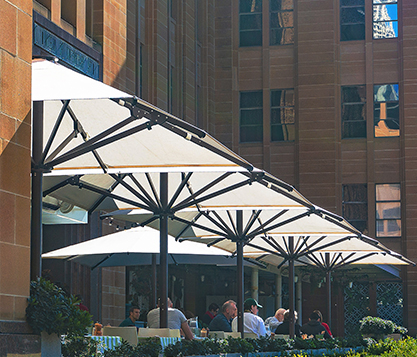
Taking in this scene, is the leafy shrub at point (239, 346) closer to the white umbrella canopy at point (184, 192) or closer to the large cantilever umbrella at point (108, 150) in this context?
the large cantilever umbrella at point (108, 150)

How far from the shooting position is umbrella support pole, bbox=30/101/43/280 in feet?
23.5

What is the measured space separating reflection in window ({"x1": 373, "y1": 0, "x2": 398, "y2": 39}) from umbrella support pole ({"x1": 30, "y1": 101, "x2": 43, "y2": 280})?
27596mm

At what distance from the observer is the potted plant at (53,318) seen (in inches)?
242

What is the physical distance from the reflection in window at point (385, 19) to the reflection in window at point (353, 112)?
2495 millimetres

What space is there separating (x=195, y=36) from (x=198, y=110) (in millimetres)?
2933

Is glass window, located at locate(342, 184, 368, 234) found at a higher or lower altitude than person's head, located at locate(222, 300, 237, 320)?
higher

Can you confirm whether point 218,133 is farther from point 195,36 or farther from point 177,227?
point 177,227

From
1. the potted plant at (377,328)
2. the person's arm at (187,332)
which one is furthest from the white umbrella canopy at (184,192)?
the potted plant at (377,328)

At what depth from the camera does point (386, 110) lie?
32.9m

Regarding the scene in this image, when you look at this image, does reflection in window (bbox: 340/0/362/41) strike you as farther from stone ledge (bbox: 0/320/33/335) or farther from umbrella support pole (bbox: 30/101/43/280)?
stone ledge (bbox: 0/320/33/335)

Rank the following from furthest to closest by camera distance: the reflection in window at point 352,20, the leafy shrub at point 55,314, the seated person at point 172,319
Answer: the reflection in window at point 352,20
the seated person at point 172,319
the leafy shrub at point 55,314

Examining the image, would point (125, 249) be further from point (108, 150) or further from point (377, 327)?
point (377, 327)

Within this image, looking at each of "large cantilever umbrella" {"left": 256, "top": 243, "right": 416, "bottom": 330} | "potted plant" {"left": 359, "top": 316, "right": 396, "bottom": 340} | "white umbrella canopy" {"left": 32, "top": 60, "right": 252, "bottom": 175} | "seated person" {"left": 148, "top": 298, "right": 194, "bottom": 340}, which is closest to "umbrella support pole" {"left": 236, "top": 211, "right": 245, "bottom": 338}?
"seated person" {"left": 148, "top": 298, "right": 194, "bottom": 340}

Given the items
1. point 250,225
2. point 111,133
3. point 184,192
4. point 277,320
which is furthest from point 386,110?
point 111,133
